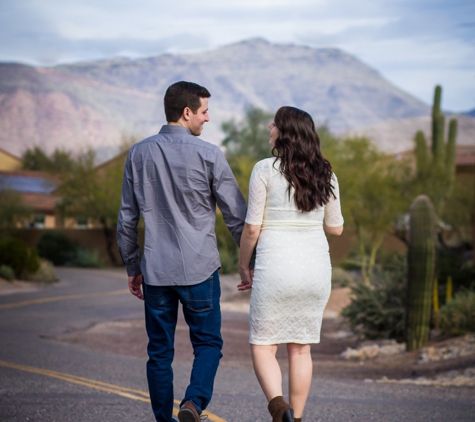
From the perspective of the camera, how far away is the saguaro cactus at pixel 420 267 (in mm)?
10094

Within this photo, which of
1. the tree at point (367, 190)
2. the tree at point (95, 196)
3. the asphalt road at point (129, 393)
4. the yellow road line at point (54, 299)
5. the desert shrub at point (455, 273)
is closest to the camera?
the asphalt road at point (129, 393)

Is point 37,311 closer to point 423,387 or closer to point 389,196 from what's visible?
point 423,387

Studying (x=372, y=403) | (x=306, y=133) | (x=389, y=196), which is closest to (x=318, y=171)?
(x=306, y=133)

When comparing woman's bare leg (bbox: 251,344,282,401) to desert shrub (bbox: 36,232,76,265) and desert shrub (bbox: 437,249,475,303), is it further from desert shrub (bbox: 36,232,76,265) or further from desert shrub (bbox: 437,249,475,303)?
desert shrub (bbox: 36,232,76,265)

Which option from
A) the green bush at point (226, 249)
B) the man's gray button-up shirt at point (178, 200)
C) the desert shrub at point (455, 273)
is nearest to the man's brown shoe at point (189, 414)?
the man's gray button-up shirt at point (178, 200)

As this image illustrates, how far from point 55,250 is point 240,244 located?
33899 millimetres

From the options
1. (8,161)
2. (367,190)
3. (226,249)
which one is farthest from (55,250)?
(8,161)

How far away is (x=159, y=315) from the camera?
4277 mm

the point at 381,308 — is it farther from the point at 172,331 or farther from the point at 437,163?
the point at 437,163

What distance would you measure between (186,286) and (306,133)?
1137 millimetres

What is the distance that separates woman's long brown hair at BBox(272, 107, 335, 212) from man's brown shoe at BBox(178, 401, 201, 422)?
1.28 meters

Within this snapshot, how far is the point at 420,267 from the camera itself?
33.2 feet

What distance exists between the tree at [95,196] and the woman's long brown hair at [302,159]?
32838mm

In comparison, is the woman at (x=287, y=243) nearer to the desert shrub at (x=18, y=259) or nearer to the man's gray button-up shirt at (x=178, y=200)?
the man's gray button-up shirt at (x=178, y=200)
